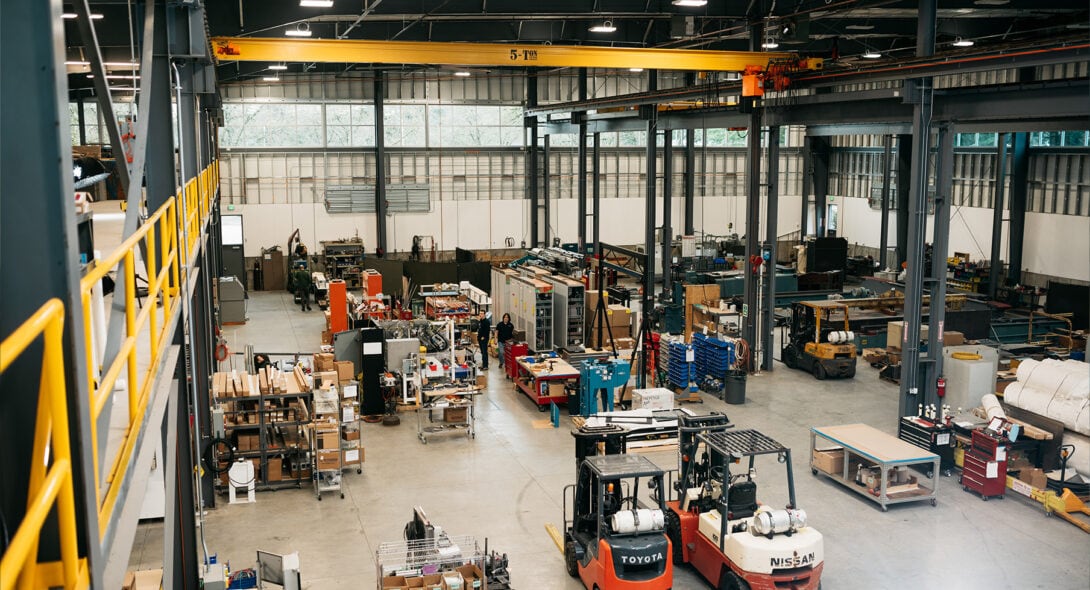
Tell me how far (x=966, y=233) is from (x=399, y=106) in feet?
71.7

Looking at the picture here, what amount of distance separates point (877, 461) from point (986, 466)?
187cm

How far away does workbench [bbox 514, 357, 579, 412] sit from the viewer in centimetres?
1845

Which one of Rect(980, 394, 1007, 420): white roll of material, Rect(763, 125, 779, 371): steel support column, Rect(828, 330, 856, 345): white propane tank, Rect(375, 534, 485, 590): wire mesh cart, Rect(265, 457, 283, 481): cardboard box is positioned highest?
Rect(763, 125, 779, 371): steel support column

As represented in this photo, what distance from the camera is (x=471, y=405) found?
1723cm

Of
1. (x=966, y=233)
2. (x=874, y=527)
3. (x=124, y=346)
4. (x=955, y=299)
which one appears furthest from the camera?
(x=966, y=233)

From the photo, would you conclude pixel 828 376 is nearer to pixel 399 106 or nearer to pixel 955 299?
pixel 955 299

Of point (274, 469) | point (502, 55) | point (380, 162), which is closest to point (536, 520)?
point (274, 469)

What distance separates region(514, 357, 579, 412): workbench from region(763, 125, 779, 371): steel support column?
5.17m

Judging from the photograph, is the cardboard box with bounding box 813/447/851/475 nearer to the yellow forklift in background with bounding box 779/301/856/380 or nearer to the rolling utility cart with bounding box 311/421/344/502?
the yellow forklift in background with bounding box 779/301/856/380

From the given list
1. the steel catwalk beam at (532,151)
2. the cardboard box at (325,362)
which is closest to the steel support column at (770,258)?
the cardboard box at (325,362)

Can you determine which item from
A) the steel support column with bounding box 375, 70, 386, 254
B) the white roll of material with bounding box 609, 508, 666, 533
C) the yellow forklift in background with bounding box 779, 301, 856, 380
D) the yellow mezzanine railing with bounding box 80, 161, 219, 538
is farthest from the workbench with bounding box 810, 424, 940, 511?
the steel support column with bounding box 375, 70, 386, 254

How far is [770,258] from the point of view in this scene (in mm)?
21078

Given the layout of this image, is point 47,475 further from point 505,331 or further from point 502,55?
point 505,331

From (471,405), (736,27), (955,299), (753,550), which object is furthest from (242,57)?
(955,299)
